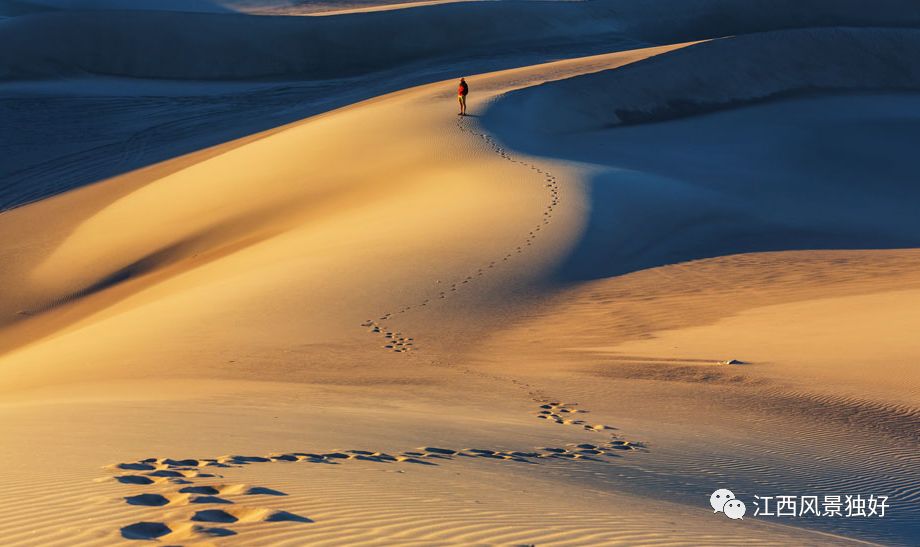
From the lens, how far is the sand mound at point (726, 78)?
29469mm

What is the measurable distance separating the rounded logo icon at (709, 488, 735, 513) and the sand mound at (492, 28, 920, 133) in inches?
807

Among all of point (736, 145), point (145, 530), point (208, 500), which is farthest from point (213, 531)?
point (736, 145)

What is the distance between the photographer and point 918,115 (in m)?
32.7

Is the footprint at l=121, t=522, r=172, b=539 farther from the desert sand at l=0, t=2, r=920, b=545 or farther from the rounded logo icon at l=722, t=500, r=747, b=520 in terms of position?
the rounded logo icon at l=722, t=500, r=747, b=520

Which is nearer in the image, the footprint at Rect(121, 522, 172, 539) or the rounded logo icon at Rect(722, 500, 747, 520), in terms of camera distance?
the footprint at Rect(121, 522, 172, 539)

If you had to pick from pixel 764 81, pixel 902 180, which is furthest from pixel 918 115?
pixel 902 180

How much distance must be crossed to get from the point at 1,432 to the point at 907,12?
53.8 meters

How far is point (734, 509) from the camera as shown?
653 centimetres

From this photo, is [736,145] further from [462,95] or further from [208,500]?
[208,500]

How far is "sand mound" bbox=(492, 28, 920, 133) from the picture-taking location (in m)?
29.5

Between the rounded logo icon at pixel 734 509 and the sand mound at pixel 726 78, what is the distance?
20796 mm

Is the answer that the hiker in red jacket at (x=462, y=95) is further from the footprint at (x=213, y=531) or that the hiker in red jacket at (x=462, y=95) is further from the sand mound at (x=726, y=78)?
the footprint at (x=213, y=531)

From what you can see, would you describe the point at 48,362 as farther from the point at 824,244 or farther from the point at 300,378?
the point at 824,244

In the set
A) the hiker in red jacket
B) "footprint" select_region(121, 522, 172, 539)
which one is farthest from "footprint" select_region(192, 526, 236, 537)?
the hiker in red jacket
